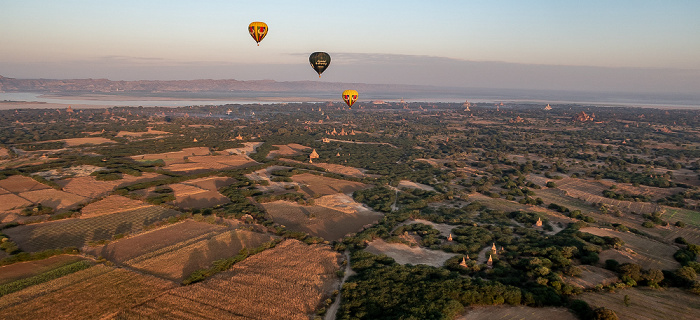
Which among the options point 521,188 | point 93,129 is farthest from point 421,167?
point 93,129

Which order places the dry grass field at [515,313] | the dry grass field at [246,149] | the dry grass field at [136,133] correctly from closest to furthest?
the dry grass field at [515,313] → the dry grass field at [246,149] → the dry grass field at [136,133]

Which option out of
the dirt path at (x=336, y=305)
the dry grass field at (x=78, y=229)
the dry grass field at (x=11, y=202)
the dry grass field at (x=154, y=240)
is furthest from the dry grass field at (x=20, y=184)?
the dirt path at (x=336, y=305)

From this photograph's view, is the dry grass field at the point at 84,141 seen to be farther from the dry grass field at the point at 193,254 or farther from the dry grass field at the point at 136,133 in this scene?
the dry grass field at the point at 193,254

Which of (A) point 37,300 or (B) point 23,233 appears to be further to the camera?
Answer: (B) point 23,233

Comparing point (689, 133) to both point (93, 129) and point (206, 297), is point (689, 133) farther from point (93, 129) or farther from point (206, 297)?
point (93, 129)

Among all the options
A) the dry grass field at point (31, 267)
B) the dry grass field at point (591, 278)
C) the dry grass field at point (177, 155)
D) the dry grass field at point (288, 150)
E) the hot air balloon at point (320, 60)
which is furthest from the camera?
the dry grass field at point (288, 150)

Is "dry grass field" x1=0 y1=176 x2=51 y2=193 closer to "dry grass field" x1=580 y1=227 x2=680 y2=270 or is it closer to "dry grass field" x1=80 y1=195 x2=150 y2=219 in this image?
"dry grass field" x1=80 y1=195 x2=150 y2=219

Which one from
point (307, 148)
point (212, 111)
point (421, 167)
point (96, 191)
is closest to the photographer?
point (96, 191)

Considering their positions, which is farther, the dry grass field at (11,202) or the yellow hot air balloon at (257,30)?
the yellow hot air balloon at (257,30)
